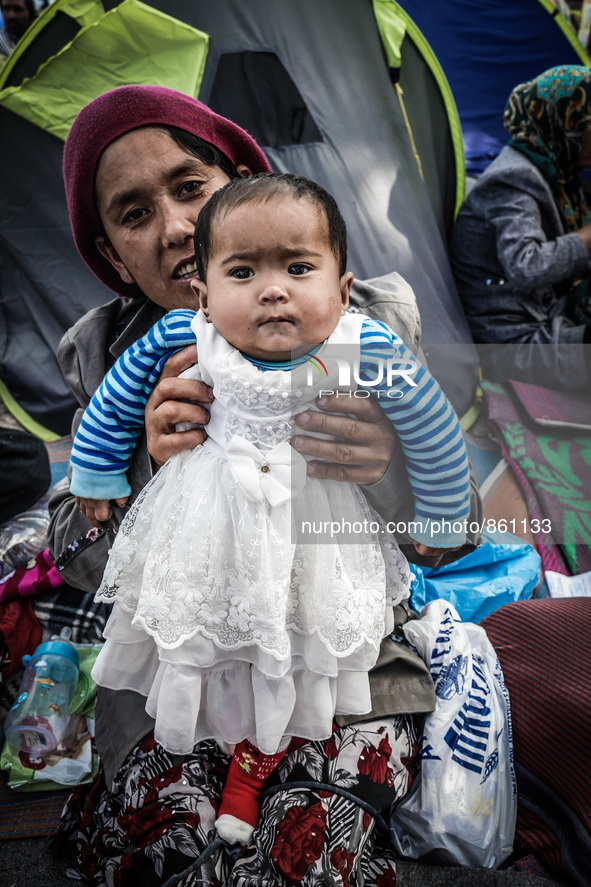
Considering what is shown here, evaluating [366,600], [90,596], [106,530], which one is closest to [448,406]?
[366,600]

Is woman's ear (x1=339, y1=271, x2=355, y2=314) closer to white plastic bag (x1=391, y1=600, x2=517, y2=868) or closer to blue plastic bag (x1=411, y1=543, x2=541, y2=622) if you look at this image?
white plastic bag (x1=391, y1=600, x2=517, y2=868)

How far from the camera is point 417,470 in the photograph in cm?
95

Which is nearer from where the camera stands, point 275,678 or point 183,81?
point 275,678

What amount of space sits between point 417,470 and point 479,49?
4660 millimetres

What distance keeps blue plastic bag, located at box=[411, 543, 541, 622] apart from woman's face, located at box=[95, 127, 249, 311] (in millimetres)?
1005

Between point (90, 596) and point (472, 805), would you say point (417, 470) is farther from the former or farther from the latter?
point (90, 596)

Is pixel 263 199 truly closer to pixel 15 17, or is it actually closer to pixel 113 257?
pixel 113 257

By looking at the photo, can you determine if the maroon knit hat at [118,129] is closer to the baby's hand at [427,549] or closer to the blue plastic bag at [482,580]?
the baby's hand at [427,549]

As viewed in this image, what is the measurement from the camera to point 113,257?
130 centimetres

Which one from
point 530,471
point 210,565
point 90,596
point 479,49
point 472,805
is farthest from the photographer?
point 479,49

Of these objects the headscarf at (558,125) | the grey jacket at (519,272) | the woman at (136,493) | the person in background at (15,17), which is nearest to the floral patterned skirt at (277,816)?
the woman at (136,493)

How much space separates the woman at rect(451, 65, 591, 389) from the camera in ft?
8.50

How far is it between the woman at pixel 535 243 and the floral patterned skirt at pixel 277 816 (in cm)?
205

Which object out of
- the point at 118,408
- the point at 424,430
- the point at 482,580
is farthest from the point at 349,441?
the point at 482,580
